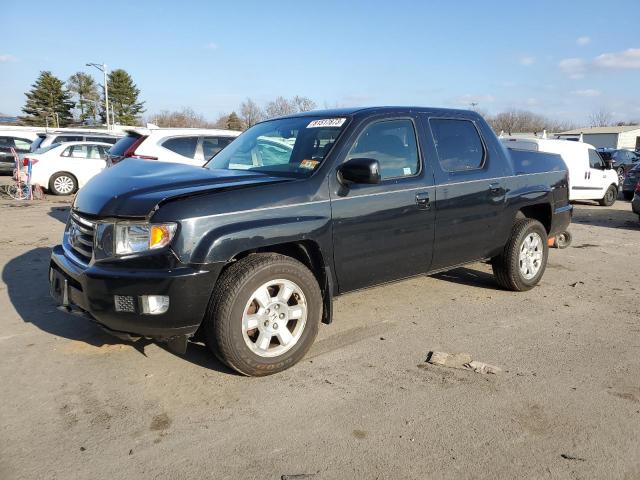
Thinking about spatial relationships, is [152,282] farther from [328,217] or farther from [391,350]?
[391,350]

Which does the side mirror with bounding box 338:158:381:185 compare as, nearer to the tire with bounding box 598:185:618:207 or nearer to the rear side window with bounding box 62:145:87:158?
the tire with bounding box 598:185:618:207

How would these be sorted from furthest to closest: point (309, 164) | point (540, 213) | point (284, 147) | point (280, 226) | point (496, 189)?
point (540, 213), point (496, 189), point (284, 147), point (309, 164), point (280, 226)

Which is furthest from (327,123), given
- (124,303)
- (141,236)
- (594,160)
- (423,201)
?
(594,160)

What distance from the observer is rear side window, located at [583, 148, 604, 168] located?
1457cm

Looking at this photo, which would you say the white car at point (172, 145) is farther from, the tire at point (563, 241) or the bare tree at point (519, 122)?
the bare tree at point (519, 122)

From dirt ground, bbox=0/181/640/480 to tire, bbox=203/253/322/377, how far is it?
0.18 meters

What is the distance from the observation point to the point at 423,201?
433cm

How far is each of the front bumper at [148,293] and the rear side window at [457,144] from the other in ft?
7.87

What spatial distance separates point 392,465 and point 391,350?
1491 millimetres

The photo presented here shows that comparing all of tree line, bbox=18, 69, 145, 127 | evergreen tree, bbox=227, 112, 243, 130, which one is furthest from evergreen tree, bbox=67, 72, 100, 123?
evergreen tree, bbox=227, 112, 243, 130

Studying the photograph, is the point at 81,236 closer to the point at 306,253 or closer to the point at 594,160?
the point at 306,253

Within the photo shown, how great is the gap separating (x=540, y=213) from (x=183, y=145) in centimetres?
667

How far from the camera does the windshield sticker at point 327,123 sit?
164 inches

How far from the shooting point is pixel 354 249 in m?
3.94
